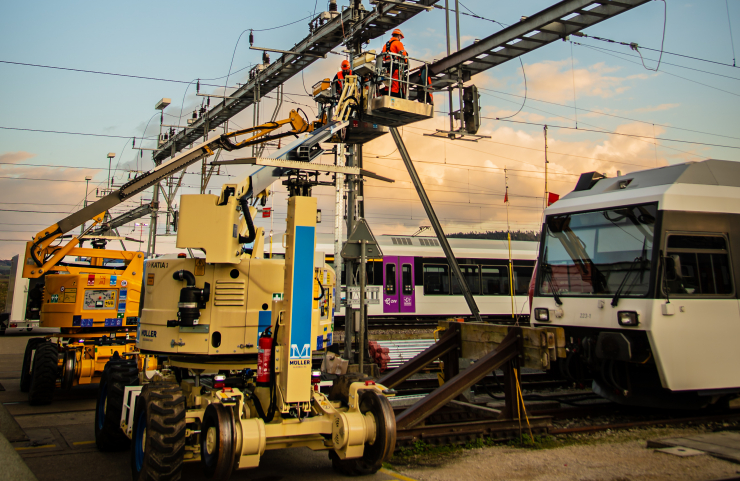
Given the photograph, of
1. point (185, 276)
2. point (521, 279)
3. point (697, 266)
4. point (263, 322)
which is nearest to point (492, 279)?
point (521, 279)

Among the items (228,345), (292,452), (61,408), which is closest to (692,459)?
(292,452)

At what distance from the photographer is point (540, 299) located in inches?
369

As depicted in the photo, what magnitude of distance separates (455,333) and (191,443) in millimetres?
4749

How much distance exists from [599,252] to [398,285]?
536 inches

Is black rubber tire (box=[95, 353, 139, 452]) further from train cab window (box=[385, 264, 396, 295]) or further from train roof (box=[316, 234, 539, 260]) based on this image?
train cab window (box=[385, 264, 396, 295])

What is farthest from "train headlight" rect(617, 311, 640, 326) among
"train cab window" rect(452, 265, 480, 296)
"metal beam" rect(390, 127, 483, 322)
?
"train cab window" rect(452, 265, 480, 296)

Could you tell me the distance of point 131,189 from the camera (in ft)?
29.6

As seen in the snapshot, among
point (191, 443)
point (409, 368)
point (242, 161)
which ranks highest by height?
point (242, 161)

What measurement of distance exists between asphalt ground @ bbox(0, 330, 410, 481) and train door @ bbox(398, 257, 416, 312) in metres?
13.4

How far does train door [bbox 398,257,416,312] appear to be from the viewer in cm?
2184

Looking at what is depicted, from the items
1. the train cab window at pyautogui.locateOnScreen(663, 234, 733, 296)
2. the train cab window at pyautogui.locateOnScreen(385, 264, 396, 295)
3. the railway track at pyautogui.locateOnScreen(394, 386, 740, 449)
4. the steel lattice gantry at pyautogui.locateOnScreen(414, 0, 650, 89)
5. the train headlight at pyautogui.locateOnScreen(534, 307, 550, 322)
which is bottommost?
the railway track at pyautogui.locateOnScreen(394, 386, 740, 449)

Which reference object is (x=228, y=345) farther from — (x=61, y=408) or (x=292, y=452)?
(x=61, y=408)

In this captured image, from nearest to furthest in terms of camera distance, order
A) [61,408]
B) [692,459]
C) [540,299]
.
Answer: [692,459], [540,299], [61,408]

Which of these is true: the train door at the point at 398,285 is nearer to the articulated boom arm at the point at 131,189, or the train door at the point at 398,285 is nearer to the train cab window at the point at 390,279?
the train cab window at the point at 390,279
